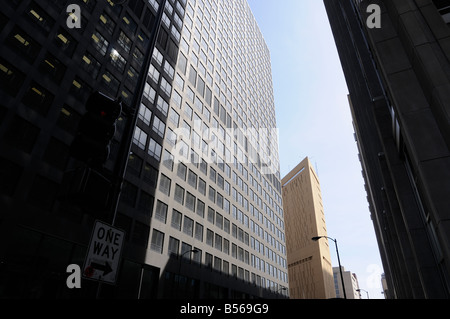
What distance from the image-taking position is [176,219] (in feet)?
131

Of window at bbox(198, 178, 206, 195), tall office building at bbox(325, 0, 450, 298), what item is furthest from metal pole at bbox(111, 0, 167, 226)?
window at bbox(198, 178, 206, 195)

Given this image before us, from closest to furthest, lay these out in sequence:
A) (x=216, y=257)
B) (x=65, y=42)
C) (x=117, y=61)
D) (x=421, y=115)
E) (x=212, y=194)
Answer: (x=421, y=115), (x=65, y=42), (x=117, y=61), (x=216, y=257), (x=212, y=194)

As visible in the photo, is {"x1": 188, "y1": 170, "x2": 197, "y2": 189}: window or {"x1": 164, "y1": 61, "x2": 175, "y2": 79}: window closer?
{"x1": 188, "y1": 170, "x2": 197, "y2": 189}: window

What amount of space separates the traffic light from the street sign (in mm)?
1259

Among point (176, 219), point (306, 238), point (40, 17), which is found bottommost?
point (176, 219)

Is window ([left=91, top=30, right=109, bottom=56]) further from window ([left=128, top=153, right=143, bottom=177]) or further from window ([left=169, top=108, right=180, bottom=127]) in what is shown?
window ([left=169, top=108, right=180, bottom=127])

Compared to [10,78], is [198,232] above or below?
below

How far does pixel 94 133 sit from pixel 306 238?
132073 mm

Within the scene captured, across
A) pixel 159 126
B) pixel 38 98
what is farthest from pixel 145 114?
pixel 38 98

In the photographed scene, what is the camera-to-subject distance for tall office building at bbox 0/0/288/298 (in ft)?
72.0

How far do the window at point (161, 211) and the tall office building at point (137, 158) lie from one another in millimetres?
213

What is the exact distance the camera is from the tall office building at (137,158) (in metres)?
22.0

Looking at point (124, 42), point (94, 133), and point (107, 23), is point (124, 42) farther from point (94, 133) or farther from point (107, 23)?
point (94, 133)
